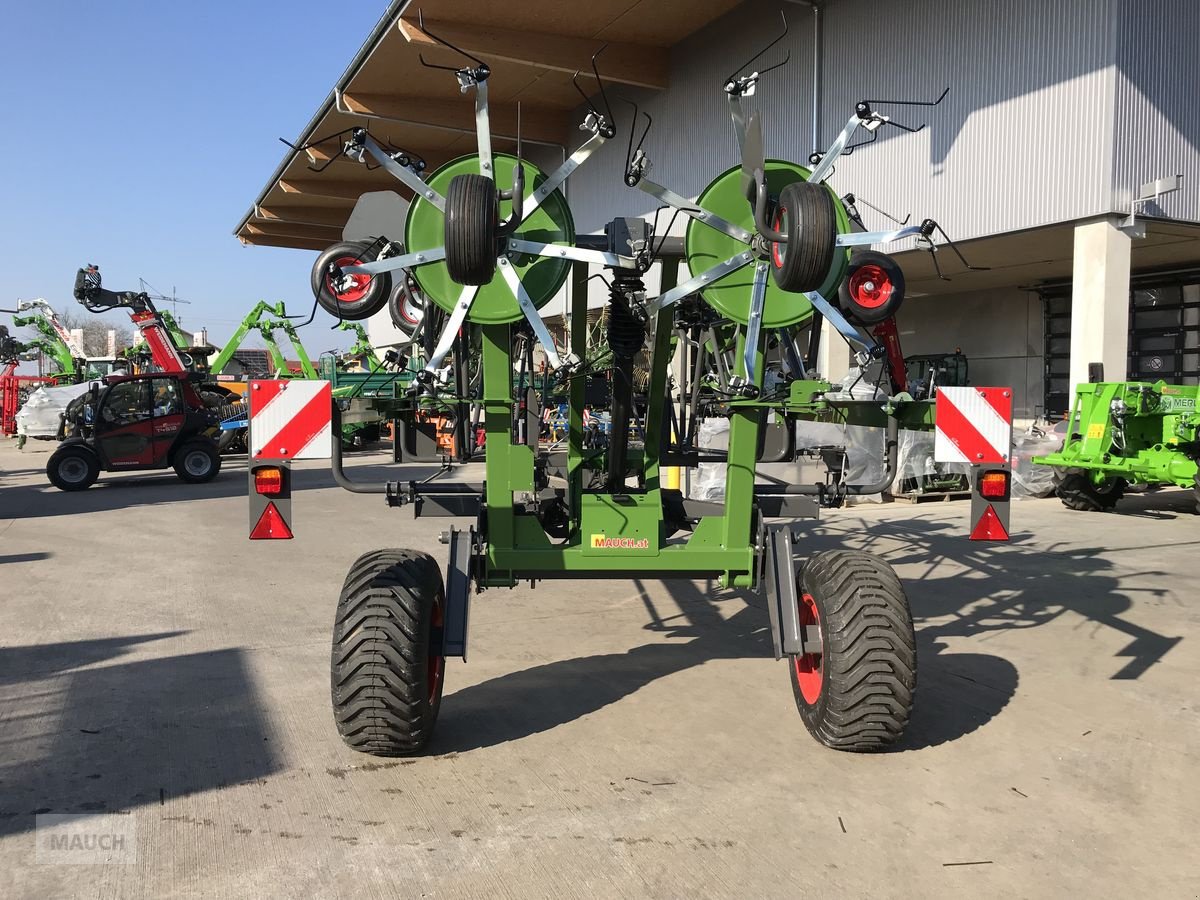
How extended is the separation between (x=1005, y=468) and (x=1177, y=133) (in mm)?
12199

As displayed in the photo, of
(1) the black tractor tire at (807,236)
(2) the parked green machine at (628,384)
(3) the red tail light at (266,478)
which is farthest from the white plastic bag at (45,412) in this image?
(1) the black tractor tire at (807,236)

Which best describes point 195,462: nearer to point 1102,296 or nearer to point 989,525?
point 1102,296

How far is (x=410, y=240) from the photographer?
4.29m

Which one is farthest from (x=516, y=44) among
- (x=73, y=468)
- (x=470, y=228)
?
(x=470, y=228)

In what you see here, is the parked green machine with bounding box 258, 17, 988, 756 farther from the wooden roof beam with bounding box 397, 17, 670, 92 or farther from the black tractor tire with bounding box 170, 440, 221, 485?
the wooden roof beam with bounding box 397, 17, 670, 92

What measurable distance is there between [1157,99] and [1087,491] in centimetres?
574

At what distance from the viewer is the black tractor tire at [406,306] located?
4.98 m

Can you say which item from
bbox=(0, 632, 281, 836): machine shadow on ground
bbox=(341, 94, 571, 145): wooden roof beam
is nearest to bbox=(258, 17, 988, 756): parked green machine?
bbox=(0, 632, 281, 836): machine shadow on ground

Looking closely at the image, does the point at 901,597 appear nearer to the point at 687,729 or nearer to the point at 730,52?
the point at 687,729

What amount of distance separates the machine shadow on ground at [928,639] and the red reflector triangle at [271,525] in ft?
3.74

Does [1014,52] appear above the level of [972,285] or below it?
above

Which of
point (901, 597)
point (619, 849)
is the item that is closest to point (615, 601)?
point (901, 597)

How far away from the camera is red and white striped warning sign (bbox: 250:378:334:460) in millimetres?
4184

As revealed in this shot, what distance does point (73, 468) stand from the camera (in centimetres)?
1586
